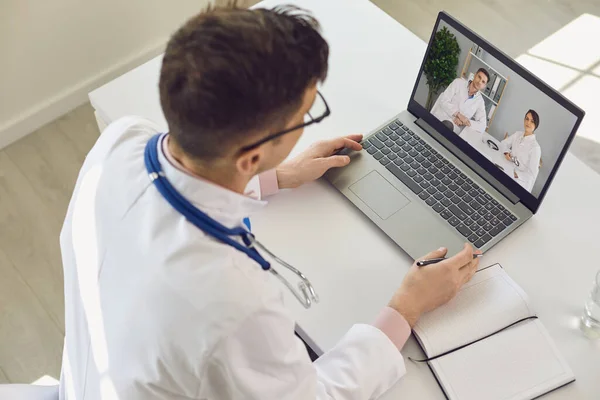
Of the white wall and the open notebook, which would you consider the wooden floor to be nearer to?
the white wall

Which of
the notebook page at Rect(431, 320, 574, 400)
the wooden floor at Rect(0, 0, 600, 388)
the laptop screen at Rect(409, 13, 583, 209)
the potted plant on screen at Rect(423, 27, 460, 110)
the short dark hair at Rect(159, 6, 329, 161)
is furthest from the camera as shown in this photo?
the wooden floor at Rect(0, 0, 600, 388)

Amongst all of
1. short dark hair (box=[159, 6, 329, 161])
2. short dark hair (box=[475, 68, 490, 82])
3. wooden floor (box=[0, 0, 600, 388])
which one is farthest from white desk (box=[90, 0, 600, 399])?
wooden floor (box=[0, 0, 600, 388])

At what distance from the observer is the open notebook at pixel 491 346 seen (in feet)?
3.47

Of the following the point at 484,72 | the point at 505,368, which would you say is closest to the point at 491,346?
the point at 505,368

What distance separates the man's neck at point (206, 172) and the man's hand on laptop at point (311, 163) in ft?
1.19

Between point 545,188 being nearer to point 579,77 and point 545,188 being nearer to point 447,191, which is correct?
point 447,191

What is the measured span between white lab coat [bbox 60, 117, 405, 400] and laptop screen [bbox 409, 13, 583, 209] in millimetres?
549

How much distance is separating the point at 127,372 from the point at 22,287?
4.28ft

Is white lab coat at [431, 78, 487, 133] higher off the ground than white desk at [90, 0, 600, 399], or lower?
higher

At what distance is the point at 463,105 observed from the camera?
1.29 m

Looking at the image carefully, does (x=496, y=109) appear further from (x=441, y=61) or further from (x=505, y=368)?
(x=505, y=368)

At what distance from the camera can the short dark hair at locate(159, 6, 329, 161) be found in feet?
2.65

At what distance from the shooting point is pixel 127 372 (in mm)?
895

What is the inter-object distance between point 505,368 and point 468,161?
0.44 m
